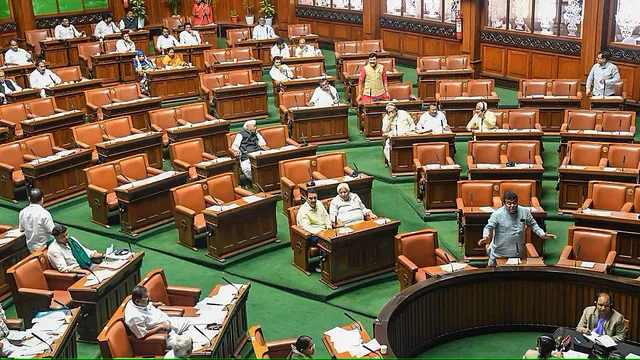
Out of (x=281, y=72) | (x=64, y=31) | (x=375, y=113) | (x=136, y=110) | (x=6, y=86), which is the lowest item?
(x=375, y=113)

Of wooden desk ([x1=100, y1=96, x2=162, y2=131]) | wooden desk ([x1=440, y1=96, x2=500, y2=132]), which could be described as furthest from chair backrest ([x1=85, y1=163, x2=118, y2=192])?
wooden desk ([x1=440, y1=96, x2=500, y2=132])

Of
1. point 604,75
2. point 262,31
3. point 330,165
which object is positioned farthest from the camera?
point 262,31

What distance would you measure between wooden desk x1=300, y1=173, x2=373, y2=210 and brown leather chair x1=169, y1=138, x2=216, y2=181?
1844 millimetres

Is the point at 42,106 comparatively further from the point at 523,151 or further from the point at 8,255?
the point at 523,151

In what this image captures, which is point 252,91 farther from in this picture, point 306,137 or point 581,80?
point 581,80

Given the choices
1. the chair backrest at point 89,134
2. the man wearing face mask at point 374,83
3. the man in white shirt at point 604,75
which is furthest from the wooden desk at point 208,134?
the man in white shirt at point 604,75

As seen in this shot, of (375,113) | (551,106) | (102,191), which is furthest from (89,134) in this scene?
(551,106)

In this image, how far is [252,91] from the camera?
47.6 feet

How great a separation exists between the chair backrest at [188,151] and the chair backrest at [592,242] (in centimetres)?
562

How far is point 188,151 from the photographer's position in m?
11.7

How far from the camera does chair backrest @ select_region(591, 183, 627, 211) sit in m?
9.63

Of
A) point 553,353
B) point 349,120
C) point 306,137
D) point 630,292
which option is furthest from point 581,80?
point 553,353

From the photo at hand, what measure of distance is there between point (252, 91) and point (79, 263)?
674cm

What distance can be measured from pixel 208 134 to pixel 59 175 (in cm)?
250
